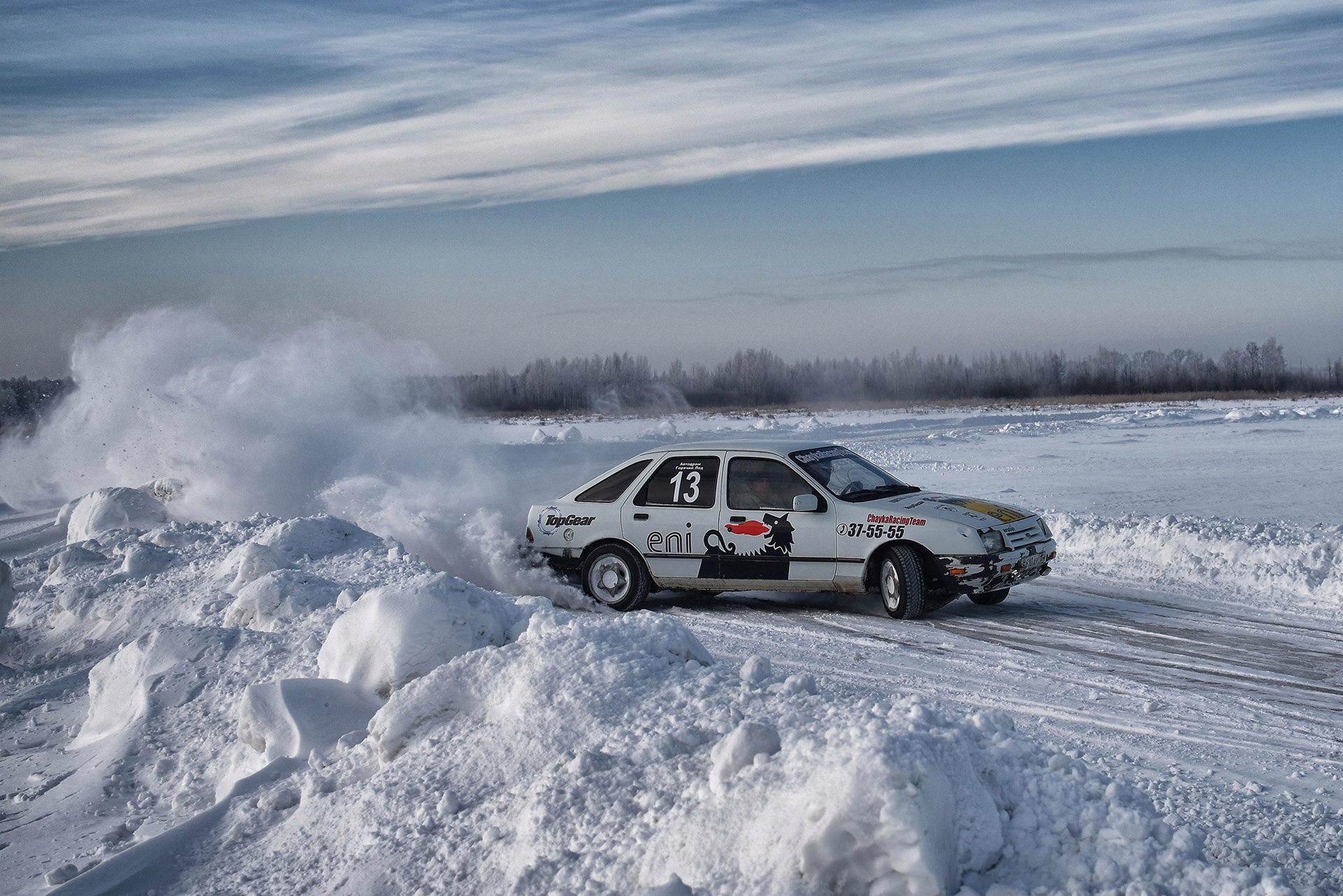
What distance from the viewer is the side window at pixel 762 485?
9805mm

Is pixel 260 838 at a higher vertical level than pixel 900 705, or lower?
lower

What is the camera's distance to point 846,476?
33.2 feet

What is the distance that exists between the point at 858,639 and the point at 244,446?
533 inches

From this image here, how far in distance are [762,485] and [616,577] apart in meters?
1.72

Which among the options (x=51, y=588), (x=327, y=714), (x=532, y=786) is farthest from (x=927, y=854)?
(x=51, y=588)

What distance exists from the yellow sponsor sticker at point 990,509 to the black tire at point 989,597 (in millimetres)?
768

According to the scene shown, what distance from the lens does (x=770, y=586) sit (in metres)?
9.81

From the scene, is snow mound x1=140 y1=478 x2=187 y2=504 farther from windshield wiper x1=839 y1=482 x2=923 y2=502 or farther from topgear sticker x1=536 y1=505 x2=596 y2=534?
windshield wiper x1=839 y1=482 x2=923 y2=502

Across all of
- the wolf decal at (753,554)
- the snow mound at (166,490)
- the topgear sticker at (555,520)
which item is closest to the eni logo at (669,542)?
the wolf decal at (753,554)

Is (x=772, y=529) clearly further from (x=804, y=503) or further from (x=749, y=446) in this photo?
(x=749, y=446)

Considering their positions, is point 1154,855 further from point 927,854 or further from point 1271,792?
point 1271,792

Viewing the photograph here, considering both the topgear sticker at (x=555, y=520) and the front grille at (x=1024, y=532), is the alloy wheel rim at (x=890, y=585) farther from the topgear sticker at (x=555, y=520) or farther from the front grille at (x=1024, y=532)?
the topgear sticker at (x=555, y=520)

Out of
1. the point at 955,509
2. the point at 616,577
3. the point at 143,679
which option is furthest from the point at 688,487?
the point at 143,679

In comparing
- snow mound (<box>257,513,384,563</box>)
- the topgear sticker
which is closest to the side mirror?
the topgear sticker
